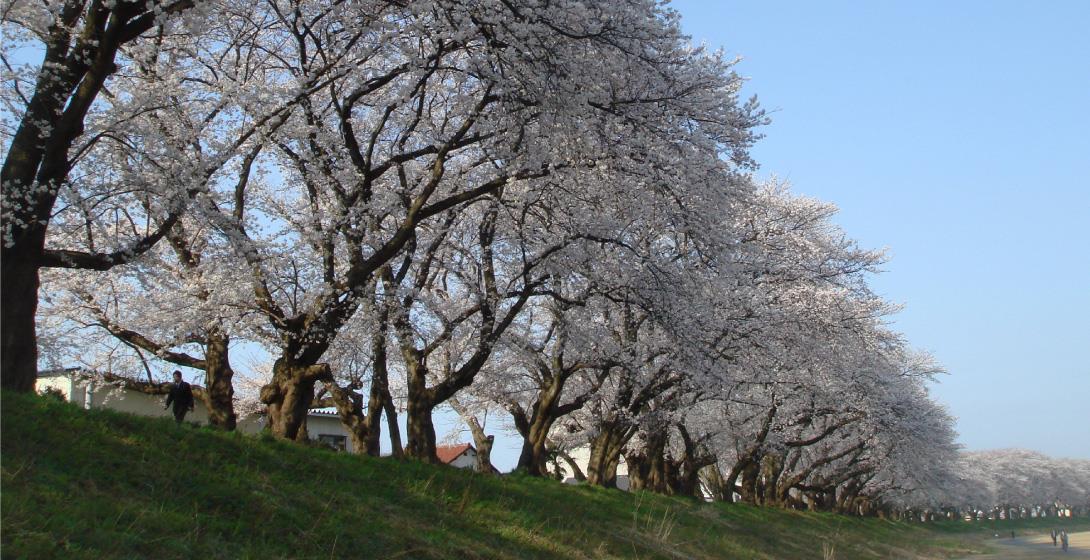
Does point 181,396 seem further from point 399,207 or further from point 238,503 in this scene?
point 238,503

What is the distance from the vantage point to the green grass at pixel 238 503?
332 inches

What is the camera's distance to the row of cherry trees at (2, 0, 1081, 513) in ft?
41.4

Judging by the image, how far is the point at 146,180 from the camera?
1380cm

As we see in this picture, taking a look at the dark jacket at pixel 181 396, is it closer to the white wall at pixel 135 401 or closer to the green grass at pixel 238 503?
the green grass at pixel 238 503

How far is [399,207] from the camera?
1898 centimetres

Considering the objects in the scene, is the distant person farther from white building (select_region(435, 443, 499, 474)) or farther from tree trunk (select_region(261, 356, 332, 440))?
white building (select_region(435, 443, 499, 474))

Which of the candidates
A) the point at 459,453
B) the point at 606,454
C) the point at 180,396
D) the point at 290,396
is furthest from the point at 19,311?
the point at 459,453

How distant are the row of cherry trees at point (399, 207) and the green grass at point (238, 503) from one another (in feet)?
5.64

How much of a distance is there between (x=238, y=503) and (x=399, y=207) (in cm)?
924

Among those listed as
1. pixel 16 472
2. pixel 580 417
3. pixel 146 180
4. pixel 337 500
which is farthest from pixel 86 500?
pixel 580 417

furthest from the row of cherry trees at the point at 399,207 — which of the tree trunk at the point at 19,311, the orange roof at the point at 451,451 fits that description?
the orange roof at the point at 451,451

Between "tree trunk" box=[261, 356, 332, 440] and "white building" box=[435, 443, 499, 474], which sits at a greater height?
"white building" box=[435, 443, 499, 474]

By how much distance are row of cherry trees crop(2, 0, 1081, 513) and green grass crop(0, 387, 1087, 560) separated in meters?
1.72

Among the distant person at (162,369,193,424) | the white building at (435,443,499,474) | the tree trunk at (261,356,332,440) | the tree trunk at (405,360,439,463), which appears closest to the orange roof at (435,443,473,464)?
the white building at (435,443,499,474)
